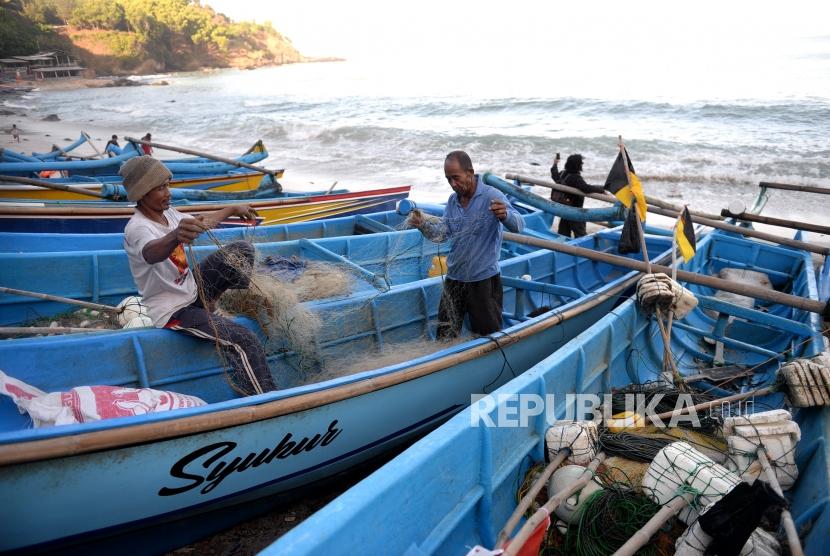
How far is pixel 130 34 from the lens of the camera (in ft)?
290

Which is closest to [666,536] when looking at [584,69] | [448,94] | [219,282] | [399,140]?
[219,282]

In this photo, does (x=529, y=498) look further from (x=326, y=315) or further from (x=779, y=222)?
(x=779, y=222)

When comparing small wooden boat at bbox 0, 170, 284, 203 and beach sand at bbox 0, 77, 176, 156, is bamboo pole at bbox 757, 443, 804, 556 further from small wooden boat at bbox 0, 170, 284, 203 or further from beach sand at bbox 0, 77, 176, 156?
beach sand at bbox 0, 77, 176, 156

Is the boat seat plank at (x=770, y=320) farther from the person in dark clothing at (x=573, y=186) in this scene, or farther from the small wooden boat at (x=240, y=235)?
the small wooden boat at (x=240, y=235)

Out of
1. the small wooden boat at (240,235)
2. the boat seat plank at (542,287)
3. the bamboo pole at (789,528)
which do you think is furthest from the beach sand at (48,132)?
the bamboo pole at (789,528)

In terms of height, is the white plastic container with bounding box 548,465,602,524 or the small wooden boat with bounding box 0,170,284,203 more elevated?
the small wooden boat with bounding box 0,170,284,203

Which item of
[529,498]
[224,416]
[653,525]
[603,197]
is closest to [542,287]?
[603,197]

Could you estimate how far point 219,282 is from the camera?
378 cm

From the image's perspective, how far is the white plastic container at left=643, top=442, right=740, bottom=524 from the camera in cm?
277

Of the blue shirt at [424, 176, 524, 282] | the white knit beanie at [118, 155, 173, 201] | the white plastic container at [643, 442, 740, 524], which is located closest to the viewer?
the white plastic container at [643, 442, 740, 524]

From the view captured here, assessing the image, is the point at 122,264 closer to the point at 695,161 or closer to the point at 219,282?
the point at 219,282

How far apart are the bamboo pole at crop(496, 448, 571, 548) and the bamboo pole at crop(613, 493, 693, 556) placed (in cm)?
46

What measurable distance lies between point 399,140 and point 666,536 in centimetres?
2273

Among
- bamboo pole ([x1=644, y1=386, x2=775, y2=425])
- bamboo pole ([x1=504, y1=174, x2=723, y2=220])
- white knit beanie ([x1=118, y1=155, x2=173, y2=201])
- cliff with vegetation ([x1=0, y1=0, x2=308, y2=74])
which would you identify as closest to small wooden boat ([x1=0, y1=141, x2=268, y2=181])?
bamboo pole ([x1=504, y1=174, x2=723, y2=220])
